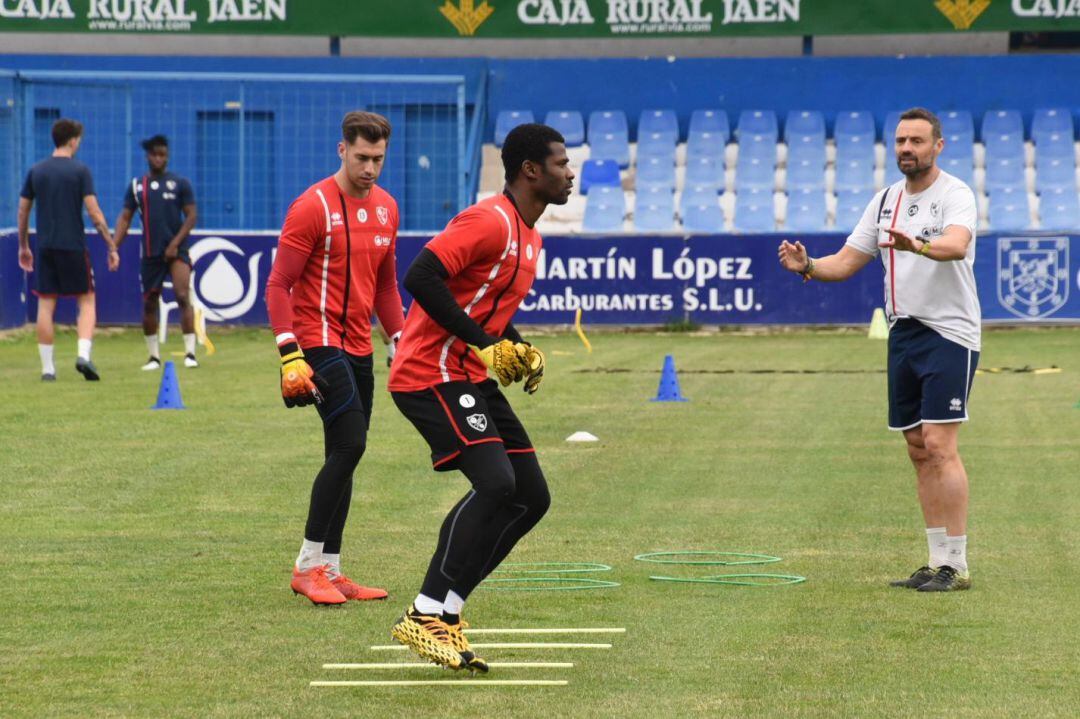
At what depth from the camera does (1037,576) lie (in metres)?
8.32

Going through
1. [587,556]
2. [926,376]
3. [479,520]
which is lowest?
[587,556]

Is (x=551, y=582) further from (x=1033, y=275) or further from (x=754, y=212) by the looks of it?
(x=754, y=212)

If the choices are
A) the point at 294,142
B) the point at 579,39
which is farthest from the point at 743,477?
the point at 579,39

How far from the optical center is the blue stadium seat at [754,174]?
30531mm

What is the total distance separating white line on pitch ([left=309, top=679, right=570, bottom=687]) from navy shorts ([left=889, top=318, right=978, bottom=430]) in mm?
2777

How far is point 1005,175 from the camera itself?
99.7 feet

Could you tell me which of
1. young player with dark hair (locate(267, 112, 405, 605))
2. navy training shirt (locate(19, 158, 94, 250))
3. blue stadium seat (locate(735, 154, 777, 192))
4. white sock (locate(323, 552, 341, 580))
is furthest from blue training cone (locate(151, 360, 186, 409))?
blue stadium seat (locate(735, 154, 777, 192))

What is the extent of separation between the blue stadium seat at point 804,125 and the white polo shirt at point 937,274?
23.0 m

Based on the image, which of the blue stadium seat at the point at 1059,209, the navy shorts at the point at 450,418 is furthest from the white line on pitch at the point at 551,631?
the blue stadium seat at the point at 1059,209

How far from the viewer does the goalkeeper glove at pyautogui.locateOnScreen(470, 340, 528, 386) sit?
21.5 ft

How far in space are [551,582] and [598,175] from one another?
2281 cm

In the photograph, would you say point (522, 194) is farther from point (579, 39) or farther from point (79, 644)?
point (579, 39)

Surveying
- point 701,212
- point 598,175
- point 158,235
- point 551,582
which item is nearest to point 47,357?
point 158,235

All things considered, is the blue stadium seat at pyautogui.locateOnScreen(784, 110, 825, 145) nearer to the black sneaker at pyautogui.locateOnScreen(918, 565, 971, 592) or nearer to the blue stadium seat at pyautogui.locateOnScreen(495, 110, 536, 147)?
the blue stadium seat at pyautogui.locateOnScreen(495, 110, 536, 147)
